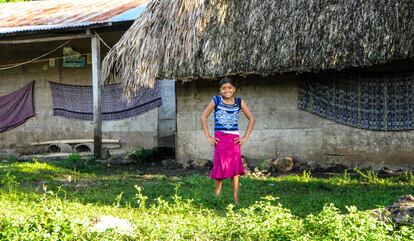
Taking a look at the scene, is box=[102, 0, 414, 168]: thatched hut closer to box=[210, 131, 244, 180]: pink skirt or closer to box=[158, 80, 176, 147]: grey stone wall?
box=[158, 80, 176, 147]: grey stone wall

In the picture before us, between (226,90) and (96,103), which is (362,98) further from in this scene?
(96,103)

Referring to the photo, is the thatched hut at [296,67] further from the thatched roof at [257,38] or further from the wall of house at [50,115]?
the wall of house at [50,115]

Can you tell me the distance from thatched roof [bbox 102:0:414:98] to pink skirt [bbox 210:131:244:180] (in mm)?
3038

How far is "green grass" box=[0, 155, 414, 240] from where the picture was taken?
4750 mm

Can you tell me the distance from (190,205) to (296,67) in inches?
161

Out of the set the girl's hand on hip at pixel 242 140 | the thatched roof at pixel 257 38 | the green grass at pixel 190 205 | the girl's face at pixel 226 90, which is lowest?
the green grass at pixel 190 205

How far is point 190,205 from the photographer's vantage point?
6273 mm

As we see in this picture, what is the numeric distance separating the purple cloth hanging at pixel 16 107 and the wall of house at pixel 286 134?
509cm

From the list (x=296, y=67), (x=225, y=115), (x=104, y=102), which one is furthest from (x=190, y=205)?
(x=104, y=102)

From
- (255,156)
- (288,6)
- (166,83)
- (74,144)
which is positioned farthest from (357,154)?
(74,144)

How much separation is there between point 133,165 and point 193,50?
8.45 ft

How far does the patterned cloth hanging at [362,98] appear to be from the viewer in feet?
32.4

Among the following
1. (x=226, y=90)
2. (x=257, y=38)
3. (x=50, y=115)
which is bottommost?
(x=50, y=115)

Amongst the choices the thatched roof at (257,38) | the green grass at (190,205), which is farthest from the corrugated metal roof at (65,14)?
the green grass at (190,205)
